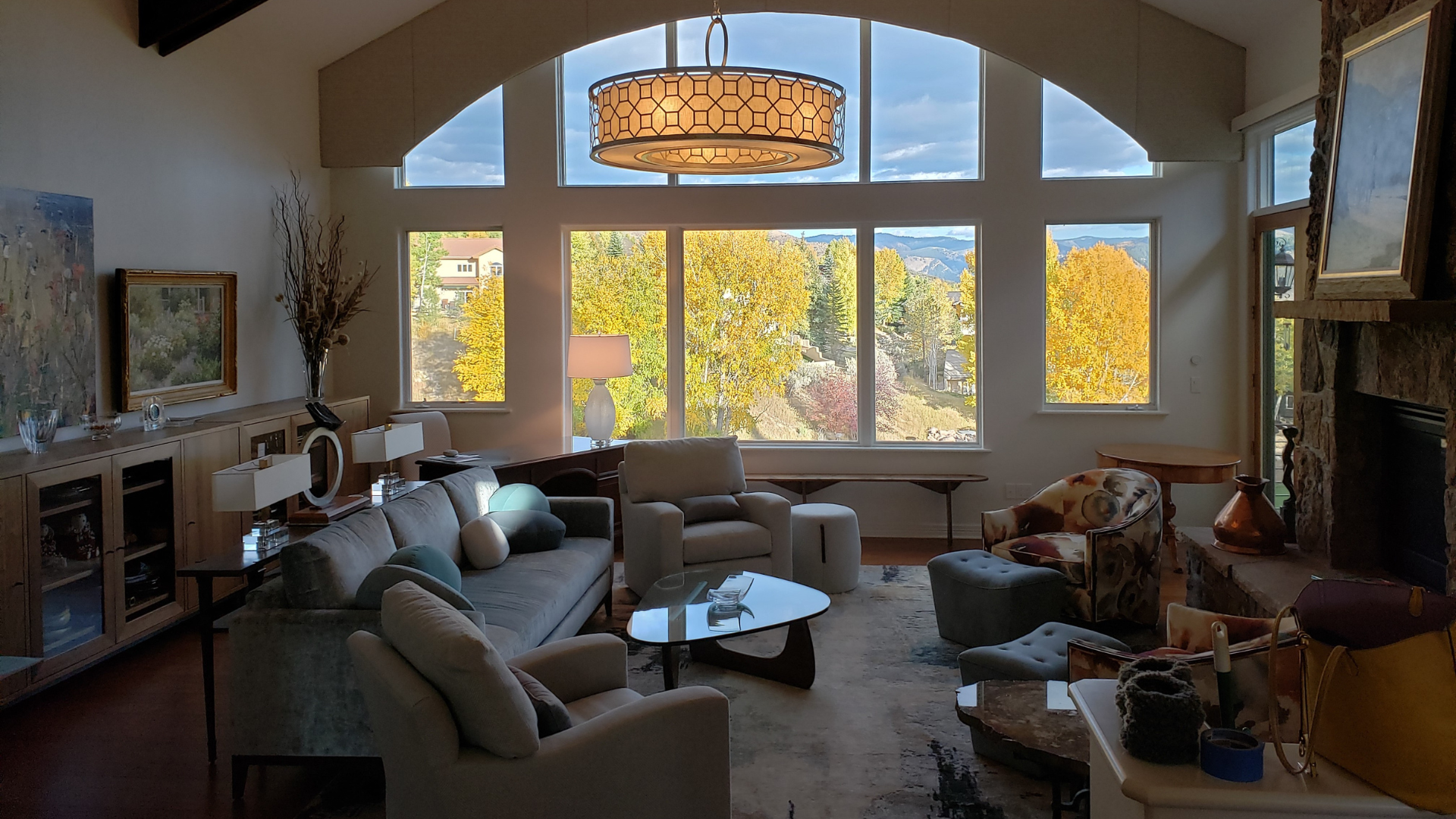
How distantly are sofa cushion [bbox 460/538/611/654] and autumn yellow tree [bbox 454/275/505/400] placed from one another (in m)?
2.67

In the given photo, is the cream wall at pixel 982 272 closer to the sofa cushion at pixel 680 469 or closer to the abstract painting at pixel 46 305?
the sofa cushion at pixel 680 469

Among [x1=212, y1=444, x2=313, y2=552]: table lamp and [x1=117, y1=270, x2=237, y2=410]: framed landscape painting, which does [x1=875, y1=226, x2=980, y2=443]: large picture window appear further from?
[x1=212, y1=444, x2=313, y2=552]: table lamp

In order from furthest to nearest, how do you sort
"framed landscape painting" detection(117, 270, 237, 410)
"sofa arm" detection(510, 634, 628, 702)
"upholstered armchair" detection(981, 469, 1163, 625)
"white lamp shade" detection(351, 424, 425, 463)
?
1. "framed landscape painting" detection(117, 270, 237, 410)
2. "upholstered armchair" detection(981, 469, 1163, 625)
3. "white lamp shade" detection(351, 424, 425, 463)
4. "sofa arm" detection(510, 634, 628, 702)

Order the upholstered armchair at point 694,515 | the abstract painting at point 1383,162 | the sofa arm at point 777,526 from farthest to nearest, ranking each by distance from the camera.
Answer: the sofa arm at point 777,526 < the upholstered armchair at point 694,515 < the abstract painting at point 1383,162

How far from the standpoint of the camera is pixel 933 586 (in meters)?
5.46

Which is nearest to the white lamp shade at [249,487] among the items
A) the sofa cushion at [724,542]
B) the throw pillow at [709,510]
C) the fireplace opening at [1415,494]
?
the sofa cushion at [724,542]

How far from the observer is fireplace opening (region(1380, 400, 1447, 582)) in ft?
13.9

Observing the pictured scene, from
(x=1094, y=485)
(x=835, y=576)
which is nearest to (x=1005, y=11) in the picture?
(x=1094, y=485)

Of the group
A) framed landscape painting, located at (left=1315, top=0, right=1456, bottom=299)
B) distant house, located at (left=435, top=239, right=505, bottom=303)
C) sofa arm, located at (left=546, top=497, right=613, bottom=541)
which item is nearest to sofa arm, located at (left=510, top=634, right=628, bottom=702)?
sofa arm, located at (left=546, top=497, right=613, bottom=541)

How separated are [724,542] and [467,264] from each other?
11.0 ft

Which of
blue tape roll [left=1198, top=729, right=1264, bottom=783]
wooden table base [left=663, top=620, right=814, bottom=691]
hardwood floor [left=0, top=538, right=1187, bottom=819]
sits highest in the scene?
blue tape roll [left=1198, top=729, right=1264, bottom=783]

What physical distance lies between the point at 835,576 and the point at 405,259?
4074 mm

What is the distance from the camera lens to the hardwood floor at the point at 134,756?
3654 millimetres

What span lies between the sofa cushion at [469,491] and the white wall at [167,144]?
1.89m
